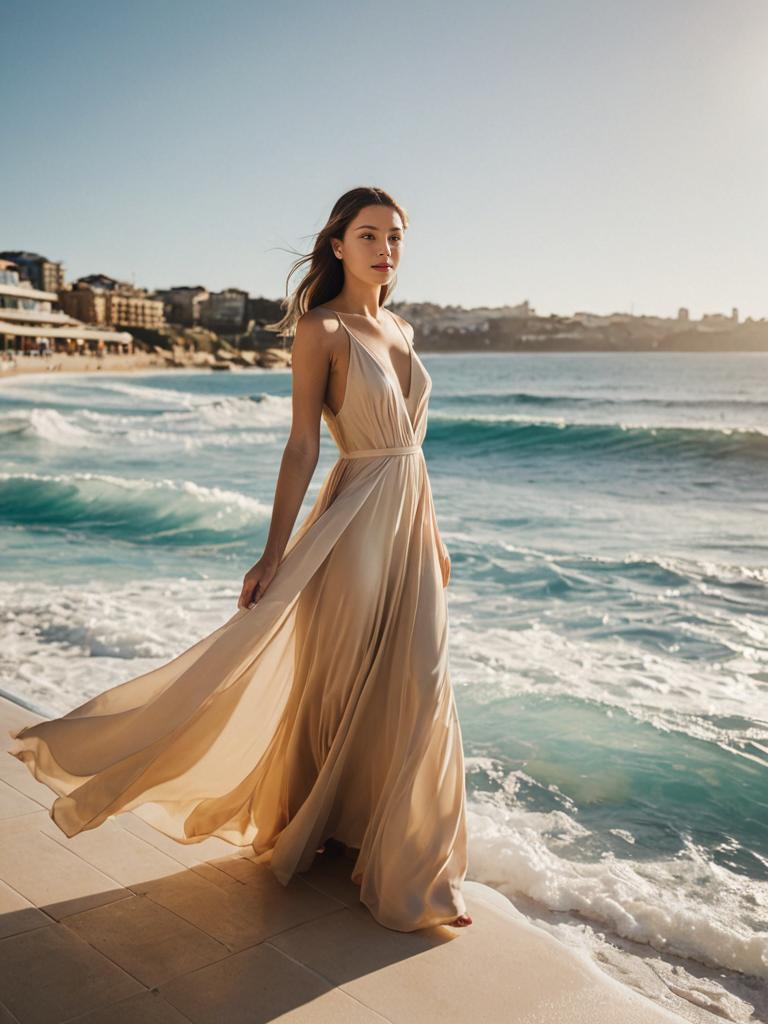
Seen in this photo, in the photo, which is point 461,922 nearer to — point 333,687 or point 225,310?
point 333,687

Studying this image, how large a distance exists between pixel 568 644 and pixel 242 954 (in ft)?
15.4

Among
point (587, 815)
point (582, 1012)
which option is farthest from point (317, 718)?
point (587, 815)

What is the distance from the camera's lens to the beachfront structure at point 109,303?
95375mm

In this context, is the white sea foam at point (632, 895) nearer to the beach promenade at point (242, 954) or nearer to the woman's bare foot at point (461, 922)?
the beach promenade at point (242, 954)

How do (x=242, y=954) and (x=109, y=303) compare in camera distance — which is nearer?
(x=242, y=954)

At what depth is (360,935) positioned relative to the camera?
8.02 feet

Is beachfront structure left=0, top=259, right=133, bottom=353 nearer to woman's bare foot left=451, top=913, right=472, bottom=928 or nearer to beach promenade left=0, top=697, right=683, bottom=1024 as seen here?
beach promenade left=0, top=697, right=683, bottom=1024

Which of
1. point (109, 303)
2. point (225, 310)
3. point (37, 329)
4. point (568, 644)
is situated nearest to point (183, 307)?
point (225, 310)

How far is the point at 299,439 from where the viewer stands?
2.62 m

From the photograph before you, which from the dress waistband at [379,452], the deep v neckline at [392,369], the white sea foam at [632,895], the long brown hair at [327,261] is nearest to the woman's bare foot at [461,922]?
the white sea foam at [632,895]

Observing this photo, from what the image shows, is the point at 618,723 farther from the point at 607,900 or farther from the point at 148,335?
the point at 148,335

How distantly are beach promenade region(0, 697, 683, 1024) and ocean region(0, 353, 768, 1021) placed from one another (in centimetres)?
57

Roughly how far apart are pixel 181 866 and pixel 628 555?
26.4 feet

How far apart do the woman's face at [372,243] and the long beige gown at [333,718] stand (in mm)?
235
